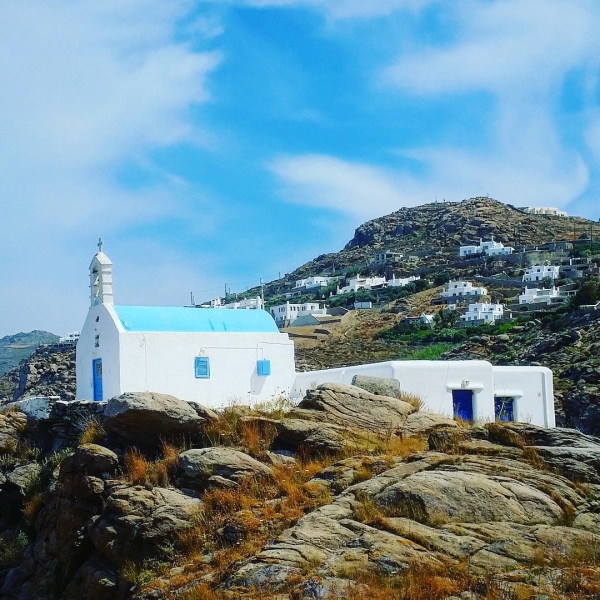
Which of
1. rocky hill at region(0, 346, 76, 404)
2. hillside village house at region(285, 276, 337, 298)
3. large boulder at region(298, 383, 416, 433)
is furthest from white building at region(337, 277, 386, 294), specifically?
large boulder at region(298, 383, 416, 433)

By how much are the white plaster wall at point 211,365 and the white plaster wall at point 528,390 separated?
213 inches

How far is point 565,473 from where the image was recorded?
12.1 metres

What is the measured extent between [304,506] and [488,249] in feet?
361

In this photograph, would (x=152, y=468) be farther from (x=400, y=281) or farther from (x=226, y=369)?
(x=400, y=281)

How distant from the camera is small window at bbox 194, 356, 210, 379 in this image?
814 inches

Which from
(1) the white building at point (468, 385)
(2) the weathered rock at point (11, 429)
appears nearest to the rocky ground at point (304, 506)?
(2) the weathered rock at point (11, 429)

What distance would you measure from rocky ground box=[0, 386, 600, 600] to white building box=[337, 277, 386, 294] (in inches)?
3907

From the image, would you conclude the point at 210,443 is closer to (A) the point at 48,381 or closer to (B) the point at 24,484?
(B) the point at 24,484

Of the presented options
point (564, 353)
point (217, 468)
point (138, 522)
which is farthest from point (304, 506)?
point (564, 353)

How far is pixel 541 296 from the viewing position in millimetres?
87188

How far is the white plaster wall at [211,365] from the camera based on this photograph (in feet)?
65.1

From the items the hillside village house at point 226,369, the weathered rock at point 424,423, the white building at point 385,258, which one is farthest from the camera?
the white building at point 385,258

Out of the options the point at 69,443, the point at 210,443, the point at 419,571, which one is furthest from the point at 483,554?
the point at 69,443

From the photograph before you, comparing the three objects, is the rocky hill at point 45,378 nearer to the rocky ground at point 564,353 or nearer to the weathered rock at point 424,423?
the rocky ground at point 564,353
